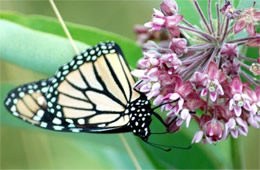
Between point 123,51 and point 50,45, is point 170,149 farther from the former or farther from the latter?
point 50,45

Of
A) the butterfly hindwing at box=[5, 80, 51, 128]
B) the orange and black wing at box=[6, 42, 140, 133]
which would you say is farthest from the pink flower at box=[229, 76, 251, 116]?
the butterfly hindwing at box=[5, 80, 51, 128]

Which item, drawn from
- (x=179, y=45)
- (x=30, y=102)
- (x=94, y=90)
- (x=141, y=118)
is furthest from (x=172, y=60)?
(x=30, y=102)

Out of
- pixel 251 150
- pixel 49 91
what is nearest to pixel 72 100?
pixel 49 91

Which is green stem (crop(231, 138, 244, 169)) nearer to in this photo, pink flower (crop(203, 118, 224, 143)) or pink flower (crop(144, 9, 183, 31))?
pink flower (crop(203, 118, 224, 143))

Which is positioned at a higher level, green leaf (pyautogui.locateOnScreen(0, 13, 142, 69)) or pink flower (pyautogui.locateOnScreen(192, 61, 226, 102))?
green leaf (pyautogui.locateOnScreen(0, 13, 142, 69))

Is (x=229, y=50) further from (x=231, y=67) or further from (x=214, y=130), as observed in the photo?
(x=214, y=130)

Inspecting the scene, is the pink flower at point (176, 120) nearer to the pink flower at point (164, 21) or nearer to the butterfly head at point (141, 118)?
the butterfly head at point (141, 118)

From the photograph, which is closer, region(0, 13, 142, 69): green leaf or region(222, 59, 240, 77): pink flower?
region(222, 59, 240, 77): pink flower
